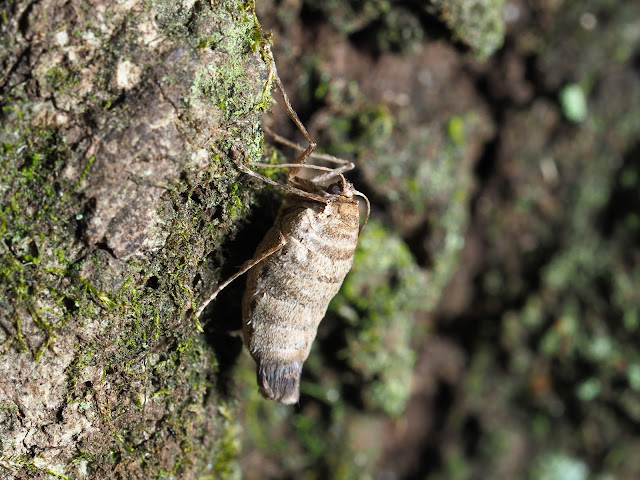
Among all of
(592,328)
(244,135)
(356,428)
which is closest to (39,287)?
(244,135)

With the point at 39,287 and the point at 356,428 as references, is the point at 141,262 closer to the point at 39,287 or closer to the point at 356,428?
the point at 39,287

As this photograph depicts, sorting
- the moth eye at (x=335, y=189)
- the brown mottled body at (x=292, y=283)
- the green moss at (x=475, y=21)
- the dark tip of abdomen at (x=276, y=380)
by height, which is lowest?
the dark tip of abdomen at (x=276, y=380)

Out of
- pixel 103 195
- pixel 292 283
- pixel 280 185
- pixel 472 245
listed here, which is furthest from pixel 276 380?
pixel 472 245

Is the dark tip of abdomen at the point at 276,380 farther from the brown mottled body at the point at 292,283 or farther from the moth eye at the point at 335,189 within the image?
the moth eye at the point at 335,189

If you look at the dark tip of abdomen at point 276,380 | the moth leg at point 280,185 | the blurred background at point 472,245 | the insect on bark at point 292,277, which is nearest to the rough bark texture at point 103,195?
the moth leg at point 280,185

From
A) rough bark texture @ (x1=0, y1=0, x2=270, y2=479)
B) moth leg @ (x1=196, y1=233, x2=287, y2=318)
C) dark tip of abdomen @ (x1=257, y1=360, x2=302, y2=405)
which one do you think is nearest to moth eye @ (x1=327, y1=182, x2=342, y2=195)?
moth leg @ (x1=196, y1=233, x2=287, y2=318)

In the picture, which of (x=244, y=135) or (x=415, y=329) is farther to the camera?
(x=415, y=329)
